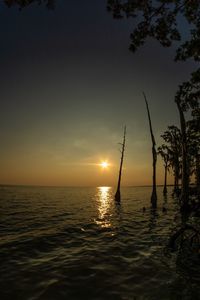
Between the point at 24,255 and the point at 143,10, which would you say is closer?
the point at 143,10

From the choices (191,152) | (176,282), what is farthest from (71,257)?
(191,152)

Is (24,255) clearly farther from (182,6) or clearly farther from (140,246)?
(182,6)

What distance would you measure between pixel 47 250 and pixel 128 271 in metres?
5.08

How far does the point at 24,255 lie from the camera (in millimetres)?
12078

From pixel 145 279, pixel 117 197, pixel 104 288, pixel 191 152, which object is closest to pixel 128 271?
pixel 145 279

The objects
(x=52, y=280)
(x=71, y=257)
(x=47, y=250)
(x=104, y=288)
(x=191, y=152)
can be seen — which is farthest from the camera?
(x=191, y=152)

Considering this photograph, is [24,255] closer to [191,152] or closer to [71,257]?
[71,257]

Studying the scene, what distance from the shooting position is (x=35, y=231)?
18781 mm

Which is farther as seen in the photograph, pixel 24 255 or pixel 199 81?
pixel 199 81

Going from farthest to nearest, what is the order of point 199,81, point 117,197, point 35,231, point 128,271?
point 117,197
point 35,231
point 199,81
point 128,271

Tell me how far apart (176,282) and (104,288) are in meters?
2.36

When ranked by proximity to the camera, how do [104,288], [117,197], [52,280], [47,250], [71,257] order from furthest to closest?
[117,197]
[47,250]
[71,257]
[52,280]
[104,288]

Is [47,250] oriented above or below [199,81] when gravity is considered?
below

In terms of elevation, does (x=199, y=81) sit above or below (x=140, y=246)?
above
